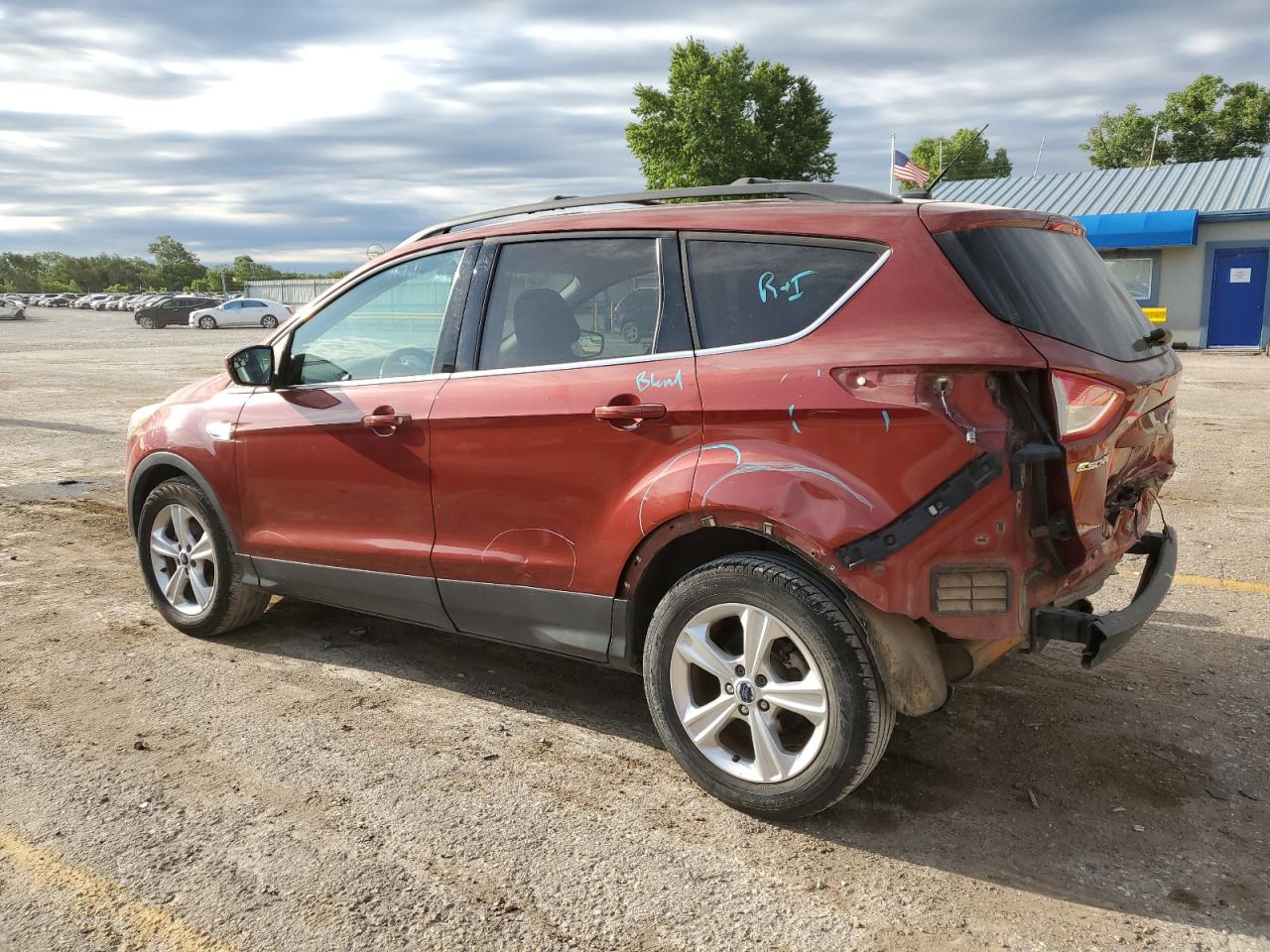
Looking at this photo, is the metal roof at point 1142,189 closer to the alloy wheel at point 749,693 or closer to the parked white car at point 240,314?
the alloy wheel at point 749,693

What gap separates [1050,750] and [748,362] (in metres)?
1.79

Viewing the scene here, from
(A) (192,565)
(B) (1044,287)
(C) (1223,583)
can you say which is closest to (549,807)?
(B) (1044,287)

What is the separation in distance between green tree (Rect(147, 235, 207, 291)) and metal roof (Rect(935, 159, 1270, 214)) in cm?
11947

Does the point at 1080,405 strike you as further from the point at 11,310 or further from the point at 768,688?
the point at 11,310

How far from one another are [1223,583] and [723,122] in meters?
50.7

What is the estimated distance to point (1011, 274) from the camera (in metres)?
3.06

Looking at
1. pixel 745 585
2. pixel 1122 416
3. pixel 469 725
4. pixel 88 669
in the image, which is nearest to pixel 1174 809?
pixel 1122 416

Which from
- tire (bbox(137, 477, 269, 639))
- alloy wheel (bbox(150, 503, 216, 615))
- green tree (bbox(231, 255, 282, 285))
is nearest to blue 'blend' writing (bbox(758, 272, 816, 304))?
tire (bbox(137, 477, 269, 639))

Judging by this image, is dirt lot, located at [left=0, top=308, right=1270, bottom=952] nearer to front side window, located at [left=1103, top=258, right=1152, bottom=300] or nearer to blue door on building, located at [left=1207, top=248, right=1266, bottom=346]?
front side window, located at [left=1103, top=258, right=1152, bottom=300]

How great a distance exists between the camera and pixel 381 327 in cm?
428

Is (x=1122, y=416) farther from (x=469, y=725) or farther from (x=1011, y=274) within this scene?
(x=469, y=725)

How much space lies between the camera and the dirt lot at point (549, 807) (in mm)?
2771

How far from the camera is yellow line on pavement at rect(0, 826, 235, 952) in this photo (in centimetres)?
270

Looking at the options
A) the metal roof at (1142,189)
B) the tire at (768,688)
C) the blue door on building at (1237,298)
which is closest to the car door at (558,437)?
the tire at (768,688)
